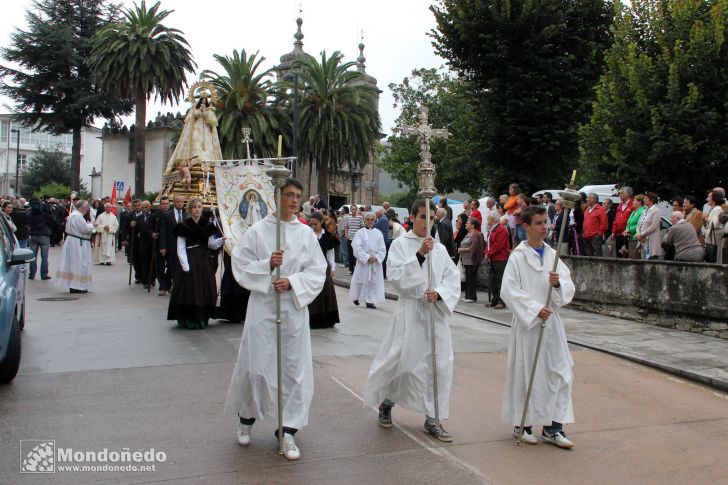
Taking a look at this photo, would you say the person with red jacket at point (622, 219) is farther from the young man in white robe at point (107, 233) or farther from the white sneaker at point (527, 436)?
the young man in white robe at point (107, 233)

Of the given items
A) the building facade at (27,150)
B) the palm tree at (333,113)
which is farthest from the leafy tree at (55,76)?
the building facade at (27,150)

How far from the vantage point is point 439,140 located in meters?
41.9

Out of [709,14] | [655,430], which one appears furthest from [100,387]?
[709,14]

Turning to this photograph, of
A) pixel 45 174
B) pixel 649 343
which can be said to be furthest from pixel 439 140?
pixel 45 174

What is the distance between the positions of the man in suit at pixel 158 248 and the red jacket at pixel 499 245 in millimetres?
6640

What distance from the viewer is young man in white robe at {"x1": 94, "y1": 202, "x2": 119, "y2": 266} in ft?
70.8

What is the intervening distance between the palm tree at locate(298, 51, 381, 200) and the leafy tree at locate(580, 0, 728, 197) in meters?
18.5

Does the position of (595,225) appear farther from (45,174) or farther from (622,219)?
(45,174)

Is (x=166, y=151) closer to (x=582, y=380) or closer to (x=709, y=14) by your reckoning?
(x=709, y=14)

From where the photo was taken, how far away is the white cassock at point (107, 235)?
21625mm

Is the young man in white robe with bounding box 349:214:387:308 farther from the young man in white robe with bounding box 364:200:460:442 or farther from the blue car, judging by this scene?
the young man in white robe with bounding box 364:200:460:442

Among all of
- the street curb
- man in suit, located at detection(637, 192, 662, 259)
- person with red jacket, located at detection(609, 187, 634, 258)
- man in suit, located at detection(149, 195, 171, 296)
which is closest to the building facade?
man in suit, located at detection(149, 195, 171, 296)

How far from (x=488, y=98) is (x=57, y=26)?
33534mm

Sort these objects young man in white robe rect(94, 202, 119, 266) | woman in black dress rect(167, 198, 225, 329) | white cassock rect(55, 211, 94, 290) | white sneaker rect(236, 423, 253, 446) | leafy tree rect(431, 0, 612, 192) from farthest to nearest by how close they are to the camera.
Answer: leafy tree rect(431, 0, 612, 192)
young man in white robe rect(94, 202, 119, 266)
white cassock rect(55, 211, 94, 290)
woman in black dress rect(167, 198, 225, 329)
white sneaker rect(236, 423, 253, 446)
